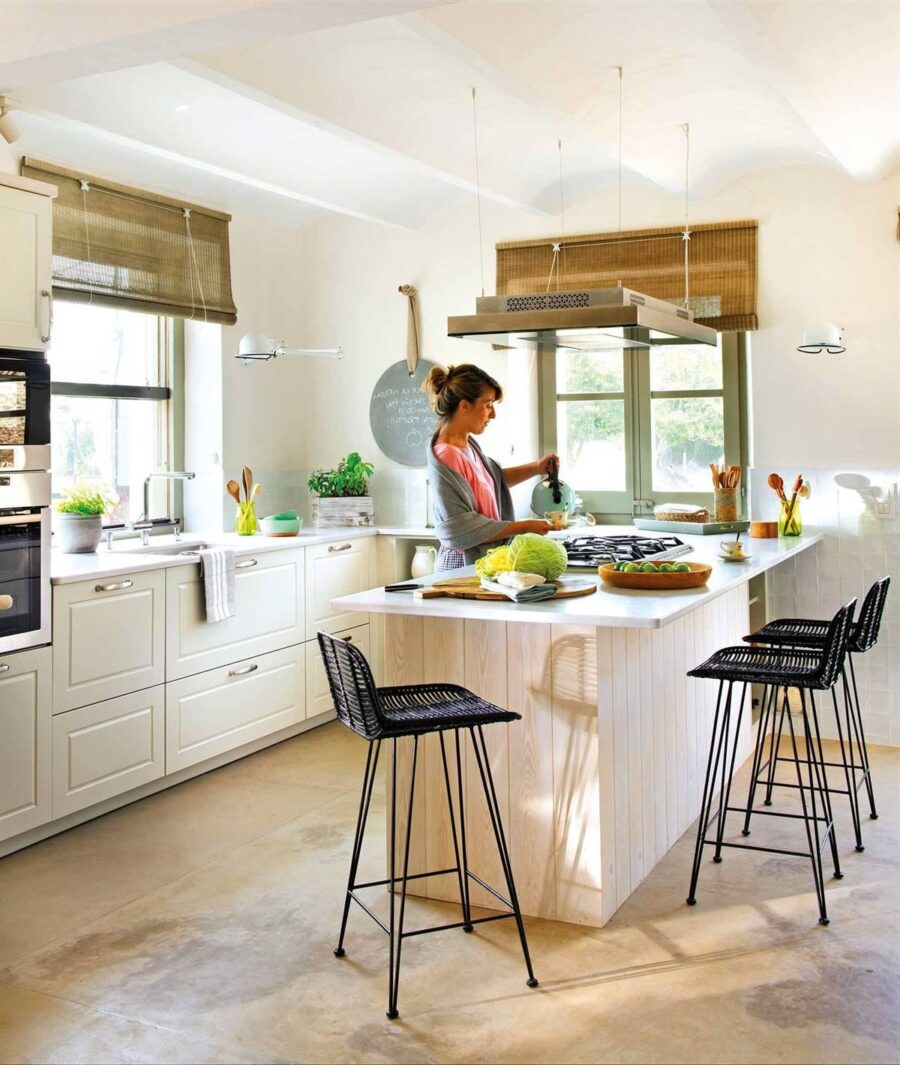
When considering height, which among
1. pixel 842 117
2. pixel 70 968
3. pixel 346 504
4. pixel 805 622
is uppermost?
pixel 842 117

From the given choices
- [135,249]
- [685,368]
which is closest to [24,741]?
[135,249]

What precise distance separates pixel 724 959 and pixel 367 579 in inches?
135

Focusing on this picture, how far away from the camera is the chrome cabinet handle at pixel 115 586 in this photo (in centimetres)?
430

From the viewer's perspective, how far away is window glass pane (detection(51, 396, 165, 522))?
5375 millimetres

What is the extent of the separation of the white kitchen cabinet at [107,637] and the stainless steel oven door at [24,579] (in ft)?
0.35

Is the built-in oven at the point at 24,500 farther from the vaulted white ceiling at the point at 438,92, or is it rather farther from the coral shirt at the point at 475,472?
the coral shirt at the point at 475,472

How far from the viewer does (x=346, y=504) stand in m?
6.30

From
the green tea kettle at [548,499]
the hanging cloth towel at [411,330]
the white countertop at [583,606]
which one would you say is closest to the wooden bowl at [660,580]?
the white countertop at [583,606]

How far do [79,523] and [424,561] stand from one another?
192cm

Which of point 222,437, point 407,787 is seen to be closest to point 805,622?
point 407,787

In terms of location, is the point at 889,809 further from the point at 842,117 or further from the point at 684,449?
the point at 842,117

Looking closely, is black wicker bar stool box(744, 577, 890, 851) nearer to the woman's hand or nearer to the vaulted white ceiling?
the woman's hand

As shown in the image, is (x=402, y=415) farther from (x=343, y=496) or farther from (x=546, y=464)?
(x=546, y=464)

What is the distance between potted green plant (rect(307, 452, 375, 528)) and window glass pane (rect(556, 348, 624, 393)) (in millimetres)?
1220
